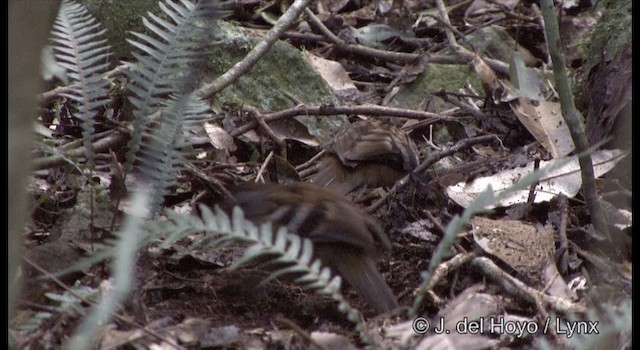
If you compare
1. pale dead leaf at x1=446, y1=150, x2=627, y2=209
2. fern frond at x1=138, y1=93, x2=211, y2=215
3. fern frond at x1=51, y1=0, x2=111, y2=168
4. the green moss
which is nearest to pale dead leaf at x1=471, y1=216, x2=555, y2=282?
pale dead leaf at x1=446, y1=150, x2=627, y2=209

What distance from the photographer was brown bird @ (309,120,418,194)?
4.49m

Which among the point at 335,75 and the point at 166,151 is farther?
the point at 335,75

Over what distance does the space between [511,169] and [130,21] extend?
2522mm

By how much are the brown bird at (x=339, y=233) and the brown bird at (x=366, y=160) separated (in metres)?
0.90

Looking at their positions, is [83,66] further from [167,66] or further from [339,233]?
[339,233]

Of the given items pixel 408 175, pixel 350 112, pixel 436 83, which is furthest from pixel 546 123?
pixel 436 83

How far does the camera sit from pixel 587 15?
6.72m

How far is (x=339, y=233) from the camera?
3.33m

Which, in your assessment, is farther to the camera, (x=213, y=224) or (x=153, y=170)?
(x=153, y=170)

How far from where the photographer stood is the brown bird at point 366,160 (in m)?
4.49

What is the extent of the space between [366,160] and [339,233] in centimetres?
131

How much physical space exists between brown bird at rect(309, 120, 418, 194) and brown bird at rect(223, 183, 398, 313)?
2.97ft
